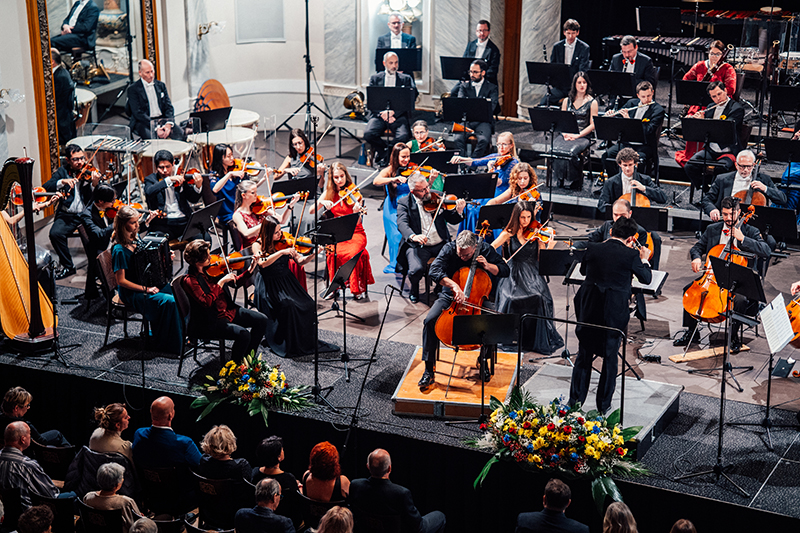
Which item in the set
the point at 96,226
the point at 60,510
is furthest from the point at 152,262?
the point at 60,510

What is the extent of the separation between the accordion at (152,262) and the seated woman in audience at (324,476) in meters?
2.44

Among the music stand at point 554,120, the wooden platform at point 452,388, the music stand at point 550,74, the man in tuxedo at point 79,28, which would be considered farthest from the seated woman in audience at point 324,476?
the man in tuxedo at point 79,28

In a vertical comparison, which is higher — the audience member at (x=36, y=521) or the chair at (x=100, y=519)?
the audience member at (x=36, y=521)

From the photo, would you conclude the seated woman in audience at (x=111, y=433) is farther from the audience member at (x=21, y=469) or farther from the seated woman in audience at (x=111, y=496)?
the seated woman in audience at (x=111, y=496)

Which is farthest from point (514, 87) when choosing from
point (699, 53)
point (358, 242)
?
point (358, 242)

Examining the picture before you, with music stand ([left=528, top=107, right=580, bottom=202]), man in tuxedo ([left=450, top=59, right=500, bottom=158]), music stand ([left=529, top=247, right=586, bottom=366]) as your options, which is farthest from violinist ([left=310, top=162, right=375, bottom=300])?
man in tuxedo ([left=450, top=59, right=500, bottom=158])

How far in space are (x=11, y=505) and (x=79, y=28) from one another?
6710 millimetres

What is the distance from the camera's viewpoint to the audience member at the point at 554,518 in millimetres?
4984

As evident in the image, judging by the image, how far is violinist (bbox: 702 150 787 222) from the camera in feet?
28.7

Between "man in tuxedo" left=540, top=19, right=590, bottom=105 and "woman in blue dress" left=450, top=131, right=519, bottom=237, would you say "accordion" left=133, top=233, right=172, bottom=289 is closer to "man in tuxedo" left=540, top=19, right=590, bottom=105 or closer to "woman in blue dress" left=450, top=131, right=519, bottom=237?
"woman in blue dress" left=450, top=131, right=519, bottom=237

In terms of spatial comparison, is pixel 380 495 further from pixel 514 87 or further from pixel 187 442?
pixel 514 87

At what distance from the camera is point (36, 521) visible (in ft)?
15.9

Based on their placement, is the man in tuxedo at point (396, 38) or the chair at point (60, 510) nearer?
the chair at point (60, 510)

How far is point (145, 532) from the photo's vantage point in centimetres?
479
